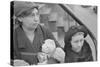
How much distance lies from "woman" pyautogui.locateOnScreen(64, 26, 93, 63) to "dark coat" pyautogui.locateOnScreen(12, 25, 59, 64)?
0.48m

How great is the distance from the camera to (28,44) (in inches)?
181

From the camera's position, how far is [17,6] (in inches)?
176

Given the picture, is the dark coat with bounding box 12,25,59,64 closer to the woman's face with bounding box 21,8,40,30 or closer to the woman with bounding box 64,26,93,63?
the woman's face with bounding box 21,8,40,30

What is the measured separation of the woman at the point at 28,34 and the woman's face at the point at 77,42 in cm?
71

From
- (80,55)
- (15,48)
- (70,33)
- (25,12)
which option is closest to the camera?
(15,48)

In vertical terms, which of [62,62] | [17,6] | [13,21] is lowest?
[62,62]

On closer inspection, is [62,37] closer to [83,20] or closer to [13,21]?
[83,20]

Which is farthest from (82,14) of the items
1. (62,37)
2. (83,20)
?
(62,37)

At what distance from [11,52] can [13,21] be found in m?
0.63

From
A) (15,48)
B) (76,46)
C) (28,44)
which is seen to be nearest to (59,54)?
(76,46)

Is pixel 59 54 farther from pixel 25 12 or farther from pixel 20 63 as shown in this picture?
pixel 25 12

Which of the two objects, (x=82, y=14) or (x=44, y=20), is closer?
(x=44, y=20)

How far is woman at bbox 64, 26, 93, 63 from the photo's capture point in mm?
5027

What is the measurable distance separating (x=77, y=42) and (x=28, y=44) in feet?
3.98
